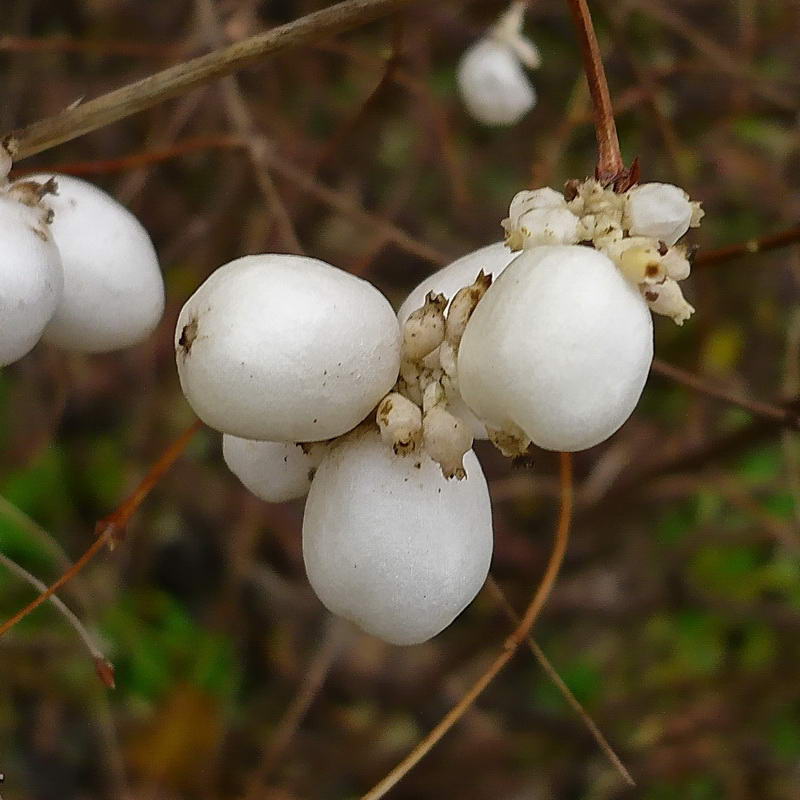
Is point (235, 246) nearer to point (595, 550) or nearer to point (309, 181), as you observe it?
point (309, 181)

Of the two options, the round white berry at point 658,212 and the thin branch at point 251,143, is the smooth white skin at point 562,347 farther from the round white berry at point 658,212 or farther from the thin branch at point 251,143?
the thin branch at point 251,143

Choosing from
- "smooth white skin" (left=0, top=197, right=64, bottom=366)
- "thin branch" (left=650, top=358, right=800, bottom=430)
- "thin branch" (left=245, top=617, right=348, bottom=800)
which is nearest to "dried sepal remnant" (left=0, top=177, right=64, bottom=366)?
"smooth white skin" (left=0, top=197, right=64, bottom=366)

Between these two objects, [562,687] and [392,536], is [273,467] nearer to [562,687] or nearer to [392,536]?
[392,536]

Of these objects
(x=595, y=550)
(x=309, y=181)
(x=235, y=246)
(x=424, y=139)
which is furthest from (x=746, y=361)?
(x=309, y=181)

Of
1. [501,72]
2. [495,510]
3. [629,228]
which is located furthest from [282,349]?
[495,510]

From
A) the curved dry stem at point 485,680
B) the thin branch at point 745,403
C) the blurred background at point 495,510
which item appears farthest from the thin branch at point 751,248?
the blurred background at point 495,510
